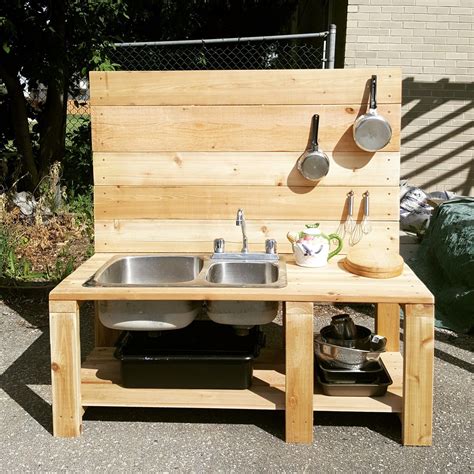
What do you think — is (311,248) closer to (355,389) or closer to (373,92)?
(355,389)

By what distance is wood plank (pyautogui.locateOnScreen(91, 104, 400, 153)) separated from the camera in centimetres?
349

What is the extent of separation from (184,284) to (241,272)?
54 cm

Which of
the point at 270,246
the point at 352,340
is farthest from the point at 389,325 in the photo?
the point at 270,246

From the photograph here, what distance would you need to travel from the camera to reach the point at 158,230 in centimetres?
364

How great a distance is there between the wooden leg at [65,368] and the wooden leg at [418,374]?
150 centimetres

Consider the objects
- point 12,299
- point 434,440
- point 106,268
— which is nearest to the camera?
point 434,440

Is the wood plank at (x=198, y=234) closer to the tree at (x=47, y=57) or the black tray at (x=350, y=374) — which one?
the black tray at (x=350, y=374)

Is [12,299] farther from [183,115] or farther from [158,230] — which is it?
[183,115]

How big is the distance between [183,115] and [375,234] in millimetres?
1262

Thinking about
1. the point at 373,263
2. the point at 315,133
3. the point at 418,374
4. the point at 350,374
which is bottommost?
the point at 350,374

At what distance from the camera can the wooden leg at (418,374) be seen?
2.80 m

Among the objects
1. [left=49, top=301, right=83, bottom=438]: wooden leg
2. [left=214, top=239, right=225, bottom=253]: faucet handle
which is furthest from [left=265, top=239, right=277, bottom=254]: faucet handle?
[left=49, top=301, right=83, bottom=438]: wooden leg

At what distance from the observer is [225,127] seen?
3549 mm

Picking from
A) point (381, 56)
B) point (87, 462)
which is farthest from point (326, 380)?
point (381, 56)
